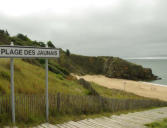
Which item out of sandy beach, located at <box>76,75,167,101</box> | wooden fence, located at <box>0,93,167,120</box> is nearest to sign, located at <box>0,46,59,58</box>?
wooden fence, located at <box>0,93,167,120</box>

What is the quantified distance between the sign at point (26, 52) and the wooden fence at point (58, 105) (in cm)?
140

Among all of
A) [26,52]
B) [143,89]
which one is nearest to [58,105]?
[26,52]

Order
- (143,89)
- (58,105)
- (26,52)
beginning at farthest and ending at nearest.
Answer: (143,89)
(58,105)
(26,52)

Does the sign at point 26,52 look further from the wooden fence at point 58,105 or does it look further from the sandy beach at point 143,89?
the sandy beach at point 143,89

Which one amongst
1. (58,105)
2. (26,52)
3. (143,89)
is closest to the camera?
(26,52)

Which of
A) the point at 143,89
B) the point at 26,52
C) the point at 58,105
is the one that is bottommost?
the point at 143,89

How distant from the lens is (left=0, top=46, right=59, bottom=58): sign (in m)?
4.01

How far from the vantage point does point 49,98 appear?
18.1 feet

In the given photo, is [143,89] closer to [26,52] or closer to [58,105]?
[58,105]

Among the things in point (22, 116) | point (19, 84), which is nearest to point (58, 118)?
point (22, 116)

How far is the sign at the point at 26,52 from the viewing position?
401cm

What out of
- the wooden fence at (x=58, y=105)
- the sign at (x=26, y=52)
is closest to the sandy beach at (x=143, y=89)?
the wooden fence at (x=58, y=105)

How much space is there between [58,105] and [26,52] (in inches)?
96.5

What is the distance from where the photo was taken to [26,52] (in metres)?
4.40
